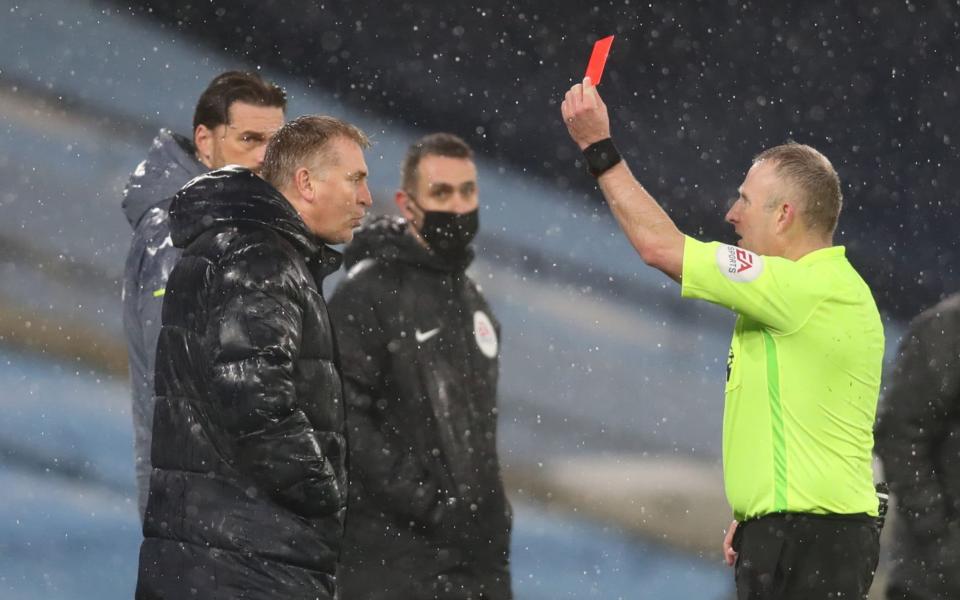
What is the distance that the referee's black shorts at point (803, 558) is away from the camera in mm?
2697

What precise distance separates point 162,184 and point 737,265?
166 cm

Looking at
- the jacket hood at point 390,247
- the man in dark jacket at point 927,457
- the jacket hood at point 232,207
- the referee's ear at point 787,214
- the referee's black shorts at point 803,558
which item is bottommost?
the referee's black shorts at point 803,558

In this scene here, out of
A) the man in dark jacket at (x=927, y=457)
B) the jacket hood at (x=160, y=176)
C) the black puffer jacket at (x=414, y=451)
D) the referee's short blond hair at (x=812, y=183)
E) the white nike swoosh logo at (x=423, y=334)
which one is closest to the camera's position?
the referee's short blond hair at (x=812, y=183)

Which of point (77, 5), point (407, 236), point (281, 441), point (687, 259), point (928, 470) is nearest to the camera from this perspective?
point (281, 441)

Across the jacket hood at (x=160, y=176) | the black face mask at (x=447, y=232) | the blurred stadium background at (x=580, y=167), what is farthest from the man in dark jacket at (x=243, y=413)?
the blurred stadium background at (x=580, y=167)

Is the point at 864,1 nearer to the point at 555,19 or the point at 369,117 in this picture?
the point at 555,19

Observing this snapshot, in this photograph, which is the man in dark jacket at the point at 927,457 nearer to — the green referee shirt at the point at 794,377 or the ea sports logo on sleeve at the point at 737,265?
the green referee shirt at the point at 794,377

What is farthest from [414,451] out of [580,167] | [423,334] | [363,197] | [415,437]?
[580,167]

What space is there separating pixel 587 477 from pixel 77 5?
3143 millimetres

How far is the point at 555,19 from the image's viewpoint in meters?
6.43

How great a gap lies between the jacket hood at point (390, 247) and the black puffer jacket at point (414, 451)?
35 mm

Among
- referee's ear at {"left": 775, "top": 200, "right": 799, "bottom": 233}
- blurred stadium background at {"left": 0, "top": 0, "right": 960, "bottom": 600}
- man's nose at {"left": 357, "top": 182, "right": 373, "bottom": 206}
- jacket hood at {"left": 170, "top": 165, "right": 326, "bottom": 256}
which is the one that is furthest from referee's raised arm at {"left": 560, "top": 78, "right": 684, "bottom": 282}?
blurred stadium background at {"left": 0, "top": 0, "right": 960, "bottom": 600}

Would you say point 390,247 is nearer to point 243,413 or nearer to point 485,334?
point 485,334

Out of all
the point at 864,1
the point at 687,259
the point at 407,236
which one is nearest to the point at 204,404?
the point at 687,259
